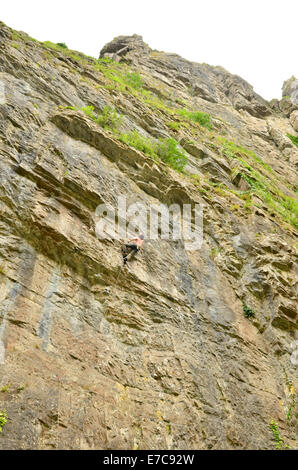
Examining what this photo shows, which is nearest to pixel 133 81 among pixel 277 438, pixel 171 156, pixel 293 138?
pixel 171 156

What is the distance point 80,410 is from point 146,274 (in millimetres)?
4273

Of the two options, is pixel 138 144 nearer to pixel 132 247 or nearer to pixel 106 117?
pixel 106 117

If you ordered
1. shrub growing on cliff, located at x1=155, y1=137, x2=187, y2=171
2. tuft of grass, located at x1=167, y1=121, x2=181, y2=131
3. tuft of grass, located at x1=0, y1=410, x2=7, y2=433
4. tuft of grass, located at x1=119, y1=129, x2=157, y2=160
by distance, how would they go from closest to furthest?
tuft of grass, located at x1=0, y1=410, x2=7, y2=433 → tuft of grass, located at x1=119, y1=129, x2=157, y2=160 → shrub growing on cliff, located at x1=155, y1=137, x2=187, y2=171 → tuft of grass, located at x1=167, y1=121, x2=181, y2=131

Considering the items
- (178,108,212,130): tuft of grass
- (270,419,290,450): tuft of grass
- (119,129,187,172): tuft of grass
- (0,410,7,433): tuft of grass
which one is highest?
(178,108,212,130): tuft of grass

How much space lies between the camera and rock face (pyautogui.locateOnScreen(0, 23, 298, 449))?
6.35 m

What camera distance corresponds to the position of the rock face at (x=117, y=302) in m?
6.35

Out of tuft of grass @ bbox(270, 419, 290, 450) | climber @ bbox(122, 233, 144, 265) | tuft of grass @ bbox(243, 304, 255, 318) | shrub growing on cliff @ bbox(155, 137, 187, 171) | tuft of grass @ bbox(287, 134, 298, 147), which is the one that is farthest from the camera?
tuft of grass @ bbox(287, 134, 298, 147)

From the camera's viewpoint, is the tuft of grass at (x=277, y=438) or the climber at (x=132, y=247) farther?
the climber at (x=132, y=247)

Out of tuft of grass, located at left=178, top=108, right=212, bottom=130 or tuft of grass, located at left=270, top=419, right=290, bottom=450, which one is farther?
tuft of grass, located at left=178, top=108, right=212, bottom=130

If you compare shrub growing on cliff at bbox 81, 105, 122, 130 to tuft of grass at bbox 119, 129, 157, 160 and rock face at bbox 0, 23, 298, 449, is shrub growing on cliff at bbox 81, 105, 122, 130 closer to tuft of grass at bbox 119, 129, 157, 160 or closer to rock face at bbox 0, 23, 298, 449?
rock face at bbox 0, 23, 298, 449

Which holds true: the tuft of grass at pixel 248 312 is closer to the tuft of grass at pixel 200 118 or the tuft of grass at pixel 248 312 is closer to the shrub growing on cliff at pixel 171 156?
the shrub growing on cliff at pixel 171 156

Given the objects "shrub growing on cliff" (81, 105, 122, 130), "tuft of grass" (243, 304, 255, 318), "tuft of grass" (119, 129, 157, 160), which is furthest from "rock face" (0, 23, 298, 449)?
"tuft of grass" (119, 129, 157, 160)

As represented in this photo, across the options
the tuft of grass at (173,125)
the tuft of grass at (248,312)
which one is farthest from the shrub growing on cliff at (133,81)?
the tuft of grass at (248,312)

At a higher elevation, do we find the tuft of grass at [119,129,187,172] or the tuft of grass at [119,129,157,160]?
the tuft of grass at [119,129,187,172]
